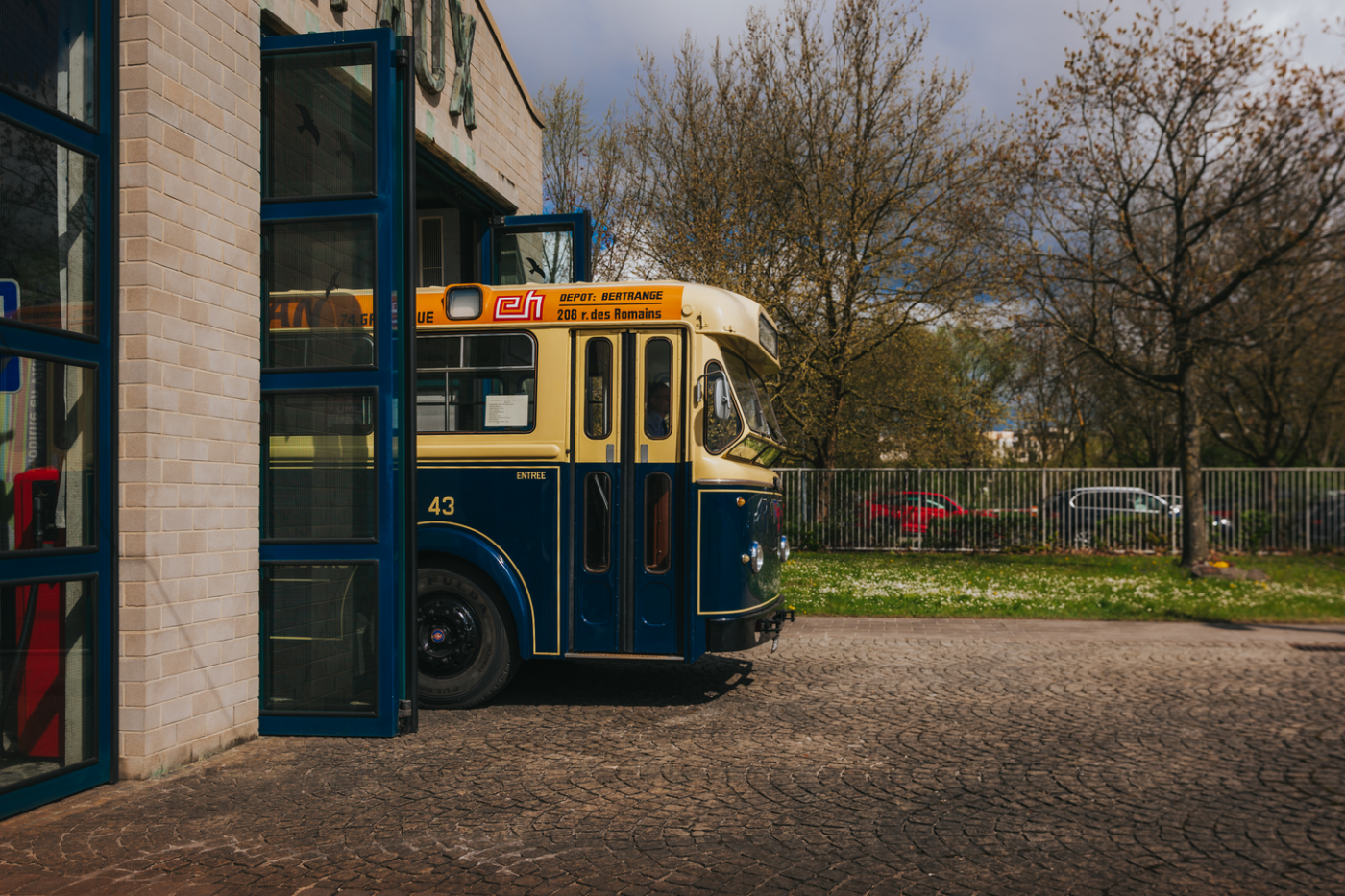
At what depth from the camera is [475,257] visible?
37.7 feet

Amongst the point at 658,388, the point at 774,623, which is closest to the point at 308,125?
the point at 658,388

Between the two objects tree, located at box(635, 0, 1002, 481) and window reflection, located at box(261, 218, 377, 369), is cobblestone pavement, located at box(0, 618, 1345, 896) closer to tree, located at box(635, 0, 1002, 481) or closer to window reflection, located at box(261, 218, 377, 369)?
window reflection, located at box(261, 218, 377, 369)

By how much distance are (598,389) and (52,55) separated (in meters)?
3.72

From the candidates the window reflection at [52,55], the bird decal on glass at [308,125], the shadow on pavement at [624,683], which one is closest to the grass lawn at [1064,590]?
the shadow on pavement at [624,683]

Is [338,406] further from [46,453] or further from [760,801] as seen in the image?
[760,801]

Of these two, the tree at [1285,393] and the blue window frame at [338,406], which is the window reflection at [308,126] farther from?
the tree at [1285,393]

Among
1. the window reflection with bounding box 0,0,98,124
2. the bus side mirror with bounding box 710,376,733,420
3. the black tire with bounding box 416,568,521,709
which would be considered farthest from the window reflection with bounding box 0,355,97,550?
the bus side mirror with bounding box 710,376,733,420

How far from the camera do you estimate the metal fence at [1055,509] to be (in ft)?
69.8

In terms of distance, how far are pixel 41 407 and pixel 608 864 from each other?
354 cm

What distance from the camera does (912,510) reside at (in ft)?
73.6

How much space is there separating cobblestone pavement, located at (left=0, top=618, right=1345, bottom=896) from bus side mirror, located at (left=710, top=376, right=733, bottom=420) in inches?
84.7

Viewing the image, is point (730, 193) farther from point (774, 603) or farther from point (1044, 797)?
point (1044, 797)

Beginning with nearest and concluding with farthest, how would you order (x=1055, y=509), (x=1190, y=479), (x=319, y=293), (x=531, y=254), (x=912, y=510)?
1. (x=319, y=293)
2. (x=531, y=254)
3. (x=1190, y=479)
4. (x=1055, y=509)
5. (x=912, y=510)

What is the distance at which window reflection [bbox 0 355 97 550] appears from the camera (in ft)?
15.5
